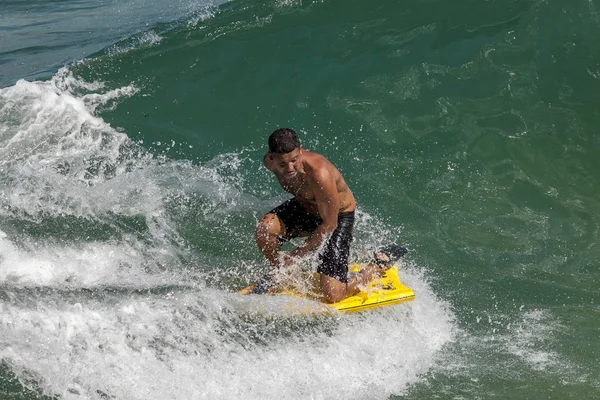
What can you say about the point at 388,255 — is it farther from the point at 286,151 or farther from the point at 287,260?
the point at 286,151

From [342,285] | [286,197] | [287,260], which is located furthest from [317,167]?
[286,197]

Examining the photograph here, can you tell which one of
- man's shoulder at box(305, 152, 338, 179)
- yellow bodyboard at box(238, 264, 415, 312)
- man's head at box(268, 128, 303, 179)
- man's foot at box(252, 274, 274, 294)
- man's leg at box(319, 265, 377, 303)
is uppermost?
man's head at box(268, 128, 303, 179)

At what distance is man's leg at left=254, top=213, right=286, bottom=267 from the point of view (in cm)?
673

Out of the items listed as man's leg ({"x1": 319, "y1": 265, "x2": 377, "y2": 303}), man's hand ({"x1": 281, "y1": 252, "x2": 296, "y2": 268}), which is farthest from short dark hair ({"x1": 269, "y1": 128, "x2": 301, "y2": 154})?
man's leg ({"x1": 319, "y1": 265, "x2": 377, "y2": 303})

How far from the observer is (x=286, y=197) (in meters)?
9.11

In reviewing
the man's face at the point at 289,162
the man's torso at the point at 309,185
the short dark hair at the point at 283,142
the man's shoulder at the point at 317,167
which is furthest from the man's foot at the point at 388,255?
the short dark hair at the point at 283,142

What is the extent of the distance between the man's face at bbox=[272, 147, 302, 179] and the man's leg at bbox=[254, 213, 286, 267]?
590 millimetres

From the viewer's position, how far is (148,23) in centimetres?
1344

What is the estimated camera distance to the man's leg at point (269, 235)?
6727 millimetres

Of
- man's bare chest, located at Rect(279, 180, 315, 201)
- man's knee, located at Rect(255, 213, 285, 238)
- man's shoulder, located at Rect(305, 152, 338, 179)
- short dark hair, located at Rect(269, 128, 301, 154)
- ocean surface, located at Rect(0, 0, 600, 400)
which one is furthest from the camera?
man's knee, located at Rect(255, 213, 285, 238)

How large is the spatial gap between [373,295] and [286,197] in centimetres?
244

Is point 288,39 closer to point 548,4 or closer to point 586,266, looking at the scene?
point 548,4

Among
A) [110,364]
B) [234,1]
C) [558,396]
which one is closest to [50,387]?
[110,364]

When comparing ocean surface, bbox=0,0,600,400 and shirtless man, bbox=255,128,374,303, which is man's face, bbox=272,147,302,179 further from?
ocean surface, bbox=0,0,600,400
